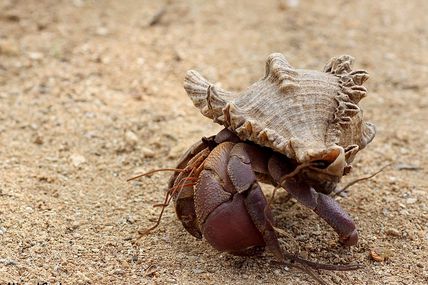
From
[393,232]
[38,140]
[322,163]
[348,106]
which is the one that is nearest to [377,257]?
[393,232]

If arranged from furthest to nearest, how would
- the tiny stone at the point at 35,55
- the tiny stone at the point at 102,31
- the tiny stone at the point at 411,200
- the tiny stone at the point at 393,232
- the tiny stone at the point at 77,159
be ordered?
the tiny stone at the point at 102,31 < the tiny stone at the point at 35,55 < the tiny stone at the point at 77,159 < the tiny stone at the point at 411,200 < the tiny stone at the point at 393,232

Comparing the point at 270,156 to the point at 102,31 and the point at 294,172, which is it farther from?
the point at 102,31

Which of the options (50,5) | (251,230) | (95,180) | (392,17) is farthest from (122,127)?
(392,17)

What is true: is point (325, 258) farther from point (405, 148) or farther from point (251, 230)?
point (405, 148)

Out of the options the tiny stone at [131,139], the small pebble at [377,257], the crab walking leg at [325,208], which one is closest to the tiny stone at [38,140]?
the tiny stone at [131,139]

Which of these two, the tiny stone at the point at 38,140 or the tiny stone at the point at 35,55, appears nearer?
the tiny stone at the point at 38,140

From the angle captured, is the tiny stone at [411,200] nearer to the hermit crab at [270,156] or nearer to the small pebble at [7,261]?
the hermit crab at [270,156]
